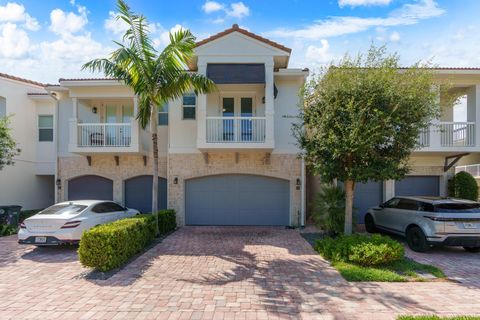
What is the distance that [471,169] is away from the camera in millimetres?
12617

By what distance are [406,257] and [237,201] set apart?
6.83m

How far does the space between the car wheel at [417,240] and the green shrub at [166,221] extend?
8.31 m

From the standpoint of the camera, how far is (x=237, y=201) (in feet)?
41.7

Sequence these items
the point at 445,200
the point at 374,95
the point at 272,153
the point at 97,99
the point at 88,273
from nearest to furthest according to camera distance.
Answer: the point at 88,273
the point at 374,95
the point at 445,200
the point at 272,153
the point at 97,99

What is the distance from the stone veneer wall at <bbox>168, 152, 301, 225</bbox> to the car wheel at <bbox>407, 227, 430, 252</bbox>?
459 centimetres

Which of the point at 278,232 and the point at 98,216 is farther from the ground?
the point at 98,216

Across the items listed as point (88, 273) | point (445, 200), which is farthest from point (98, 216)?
point (445, 200)

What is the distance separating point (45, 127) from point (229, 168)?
33.8ft

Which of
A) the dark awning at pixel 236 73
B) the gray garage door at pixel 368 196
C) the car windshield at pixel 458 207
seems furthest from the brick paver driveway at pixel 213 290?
the dark awning at pixel 236 73

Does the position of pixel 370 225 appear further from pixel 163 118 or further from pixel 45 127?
pixel 45 127

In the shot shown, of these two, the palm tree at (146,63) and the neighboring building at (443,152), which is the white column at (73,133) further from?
the neighboring building at (443,152)

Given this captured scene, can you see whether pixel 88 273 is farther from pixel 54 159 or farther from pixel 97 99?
pixel 54 159

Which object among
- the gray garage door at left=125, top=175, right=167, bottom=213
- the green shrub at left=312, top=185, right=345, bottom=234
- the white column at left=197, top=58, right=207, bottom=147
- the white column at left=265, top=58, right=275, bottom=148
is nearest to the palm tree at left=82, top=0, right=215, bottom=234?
the white column at left=197, top=58, right=207, bottom=147

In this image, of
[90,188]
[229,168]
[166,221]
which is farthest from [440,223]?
[90,188]
